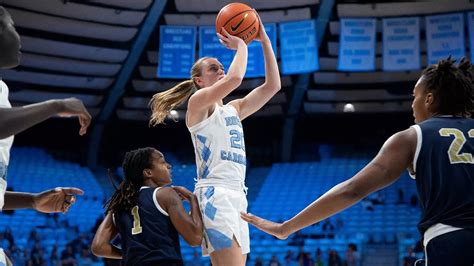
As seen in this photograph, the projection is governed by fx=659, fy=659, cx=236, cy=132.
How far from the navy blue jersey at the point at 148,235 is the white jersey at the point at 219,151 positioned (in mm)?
449

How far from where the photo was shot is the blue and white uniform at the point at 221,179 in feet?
13.1

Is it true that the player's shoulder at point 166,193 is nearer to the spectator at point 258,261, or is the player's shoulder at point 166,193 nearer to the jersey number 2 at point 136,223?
the jersey number 2 at point 136,223

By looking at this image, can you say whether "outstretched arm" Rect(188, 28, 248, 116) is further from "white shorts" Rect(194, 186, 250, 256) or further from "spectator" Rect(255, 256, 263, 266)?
"spectator" Rect(255, 256, 263, 266)

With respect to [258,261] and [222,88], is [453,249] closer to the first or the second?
[222,88]

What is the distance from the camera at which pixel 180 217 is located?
12.3 feet

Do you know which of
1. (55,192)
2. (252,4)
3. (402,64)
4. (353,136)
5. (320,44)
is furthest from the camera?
(353,136)

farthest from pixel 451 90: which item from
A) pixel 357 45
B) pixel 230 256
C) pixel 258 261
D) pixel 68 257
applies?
pixel 68 257

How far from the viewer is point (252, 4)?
15.6 metres

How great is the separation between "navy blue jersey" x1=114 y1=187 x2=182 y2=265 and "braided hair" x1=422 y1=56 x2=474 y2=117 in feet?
5.64

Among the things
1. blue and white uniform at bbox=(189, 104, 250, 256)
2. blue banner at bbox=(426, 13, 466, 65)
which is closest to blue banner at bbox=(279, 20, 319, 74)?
blue banner at bbox=(426, 13, 466, 65)

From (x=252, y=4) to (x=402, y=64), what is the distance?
3.92 meters

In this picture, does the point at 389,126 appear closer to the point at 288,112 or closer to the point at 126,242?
the point at 288,112

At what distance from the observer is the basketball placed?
4.50 metres

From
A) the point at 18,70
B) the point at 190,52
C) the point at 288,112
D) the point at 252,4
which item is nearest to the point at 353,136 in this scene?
the point at 288,112
